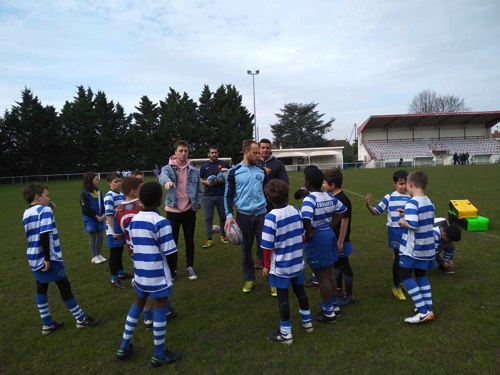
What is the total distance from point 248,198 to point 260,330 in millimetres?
1792

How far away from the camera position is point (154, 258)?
319 centimetres

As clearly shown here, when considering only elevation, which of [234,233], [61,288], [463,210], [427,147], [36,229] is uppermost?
[427,147]

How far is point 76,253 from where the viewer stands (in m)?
7.39

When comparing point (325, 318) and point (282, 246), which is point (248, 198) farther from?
point (325, 318)

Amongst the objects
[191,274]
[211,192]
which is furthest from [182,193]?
[211,192]

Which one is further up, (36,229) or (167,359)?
(36,229)

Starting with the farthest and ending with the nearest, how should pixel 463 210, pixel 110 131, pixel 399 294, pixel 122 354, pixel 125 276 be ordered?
pixel 110 131 → pixel 463 210 → pixel 125 276 → pixel 399 294 → pixel 122 354

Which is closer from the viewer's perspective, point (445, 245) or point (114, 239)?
point (114, 239)

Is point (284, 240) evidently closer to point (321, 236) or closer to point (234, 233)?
point (321, 236)

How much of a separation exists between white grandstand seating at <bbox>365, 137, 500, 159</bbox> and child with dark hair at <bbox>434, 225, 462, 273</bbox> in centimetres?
4731

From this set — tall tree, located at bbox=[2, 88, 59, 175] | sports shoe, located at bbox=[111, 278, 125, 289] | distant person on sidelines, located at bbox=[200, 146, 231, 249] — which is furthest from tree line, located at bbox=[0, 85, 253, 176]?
sports shoe, located at bbox=[111, 278, 125, 289]

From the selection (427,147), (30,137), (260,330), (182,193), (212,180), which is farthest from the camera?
(427,147)

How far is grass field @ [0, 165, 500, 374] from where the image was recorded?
3.16 metres

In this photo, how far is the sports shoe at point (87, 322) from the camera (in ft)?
13.2
